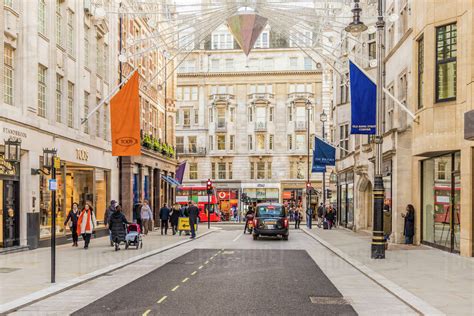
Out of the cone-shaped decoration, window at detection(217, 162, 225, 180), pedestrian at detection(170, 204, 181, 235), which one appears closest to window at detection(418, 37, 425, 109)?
the cone-shaped decoration

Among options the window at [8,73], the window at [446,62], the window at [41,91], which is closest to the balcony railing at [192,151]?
the window at [41,91]

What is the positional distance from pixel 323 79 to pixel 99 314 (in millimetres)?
71079

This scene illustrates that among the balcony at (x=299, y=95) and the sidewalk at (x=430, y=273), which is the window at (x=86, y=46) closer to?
the sidewalk at (x=430, y=273)

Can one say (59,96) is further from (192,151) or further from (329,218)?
(192,151)

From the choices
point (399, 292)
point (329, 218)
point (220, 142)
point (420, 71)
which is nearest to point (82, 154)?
point (420, 71)

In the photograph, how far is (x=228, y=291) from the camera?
41.2ft

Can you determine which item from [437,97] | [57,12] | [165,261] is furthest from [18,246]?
[437,97]

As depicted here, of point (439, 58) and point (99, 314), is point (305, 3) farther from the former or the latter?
point (99, 314)

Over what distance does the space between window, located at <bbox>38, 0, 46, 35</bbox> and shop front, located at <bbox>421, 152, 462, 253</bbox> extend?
53.3 ft

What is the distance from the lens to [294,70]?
79.4m

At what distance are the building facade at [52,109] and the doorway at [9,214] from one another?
3 cm

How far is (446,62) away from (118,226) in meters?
13.1

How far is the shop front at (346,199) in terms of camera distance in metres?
41.2

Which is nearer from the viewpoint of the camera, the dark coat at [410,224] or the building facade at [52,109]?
the building facade at [52,109]
